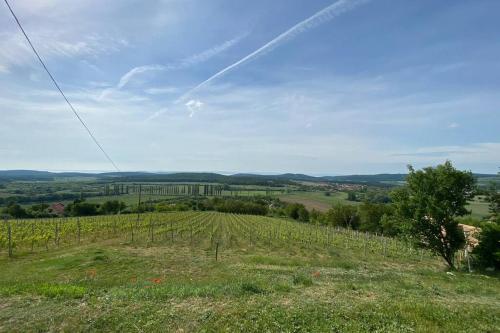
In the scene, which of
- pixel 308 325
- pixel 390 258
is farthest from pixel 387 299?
pixel 390 258

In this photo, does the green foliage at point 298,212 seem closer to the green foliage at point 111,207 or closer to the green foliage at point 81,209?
the green foliage at point 111,207

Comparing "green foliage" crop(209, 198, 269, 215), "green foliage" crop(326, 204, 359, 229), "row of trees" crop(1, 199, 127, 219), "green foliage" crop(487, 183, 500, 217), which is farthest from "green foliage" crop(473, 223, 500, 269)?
"green foliage" crop(209, 198, 269, 215)

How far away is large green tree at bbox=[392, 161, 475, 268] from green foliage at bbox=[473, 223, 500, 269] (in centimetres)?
127

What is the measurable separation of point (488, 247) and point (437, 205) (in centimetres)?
476

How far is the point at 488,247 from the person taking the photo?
24859 millimetres

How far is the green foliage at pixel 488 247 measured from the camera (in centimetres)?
2439

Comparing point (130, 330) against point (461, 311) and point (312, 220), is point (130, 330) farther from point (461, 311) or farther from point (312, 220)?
point (312, 220)

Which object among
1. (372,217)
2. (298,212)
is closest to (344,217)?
(372,217)

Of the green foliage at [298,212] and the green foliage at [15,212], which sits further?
the green foliage at [298,212]

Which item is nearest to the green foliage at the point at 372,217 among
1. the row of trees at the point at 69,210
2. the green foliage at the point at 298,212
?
the green foliage at the point at 298,212

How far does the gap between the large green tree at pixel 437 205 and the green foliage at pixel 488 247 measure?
127 cm

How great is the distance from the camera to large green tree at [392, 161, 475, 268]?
24.8 meters

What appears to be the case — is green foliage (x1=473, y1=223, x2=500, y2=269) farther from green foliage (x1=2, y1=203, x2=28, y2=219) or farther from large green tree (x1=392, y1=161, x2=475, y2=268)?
green foliage (x1=2, y1=203, x2=28, y2=219)

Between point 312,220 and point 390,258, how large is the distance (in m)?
62.5
